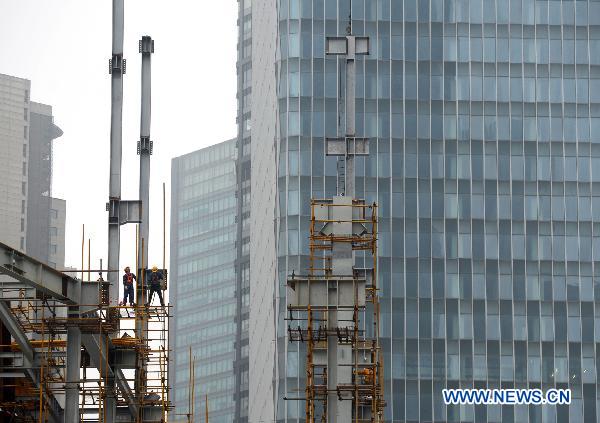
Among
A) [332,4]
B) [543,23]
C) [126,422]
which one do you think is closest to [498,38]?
[543,23]

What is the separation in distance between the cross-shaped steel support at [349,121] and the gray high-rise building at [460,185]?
200ft

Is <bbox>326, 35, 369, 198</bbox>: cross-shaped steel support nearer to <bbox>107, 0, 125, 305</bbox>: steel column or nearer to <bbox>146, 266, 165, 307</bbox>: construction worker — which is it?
<bbox>146, 266, 165, 307</bbox>: construction worker

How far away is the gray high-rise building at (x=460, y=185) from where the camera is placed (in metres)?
131

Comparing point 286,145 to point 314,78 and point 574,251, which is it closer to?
point 314,78

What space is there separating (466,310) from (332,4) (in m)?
27.7

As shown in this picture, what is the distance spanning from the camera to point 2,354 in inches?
2163

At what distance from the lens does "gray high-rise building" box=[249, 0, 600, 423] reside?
431 feet

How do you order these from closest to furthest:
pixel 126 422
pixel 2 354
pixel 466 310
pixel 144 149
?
pixel 2 354 → pixel 126 422 → pixel 144 149 → pixel 466 310

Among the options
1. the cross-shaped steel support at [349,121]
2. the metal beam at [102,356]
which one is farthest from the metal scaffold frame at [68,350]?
the cross-shaped steel support at [349,121]

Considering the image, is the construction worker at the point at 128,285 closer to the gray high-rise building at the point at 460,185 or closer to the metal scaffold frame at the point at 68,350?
the metal scaffold frame at the point at 68,350

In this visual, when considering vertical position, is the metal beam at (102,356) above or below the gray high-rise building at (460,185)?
below

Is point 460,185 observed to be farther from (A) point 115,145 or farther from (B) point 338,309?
(B) point 338,309

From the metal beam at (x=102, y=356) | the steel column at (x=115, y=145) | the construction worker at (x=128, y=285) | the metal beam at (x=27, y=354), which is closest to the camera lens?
the metal beam at (x=27, y=354)

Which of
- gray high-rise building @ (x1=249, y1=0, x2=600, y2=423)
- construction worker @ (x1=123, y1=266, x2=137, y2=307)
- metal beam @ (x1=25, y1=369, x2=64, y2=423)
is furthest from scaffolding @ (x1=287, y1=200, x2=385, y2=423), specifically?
gray high-rise building @ (x1=249, y1=0, x2=600, y2=423)
